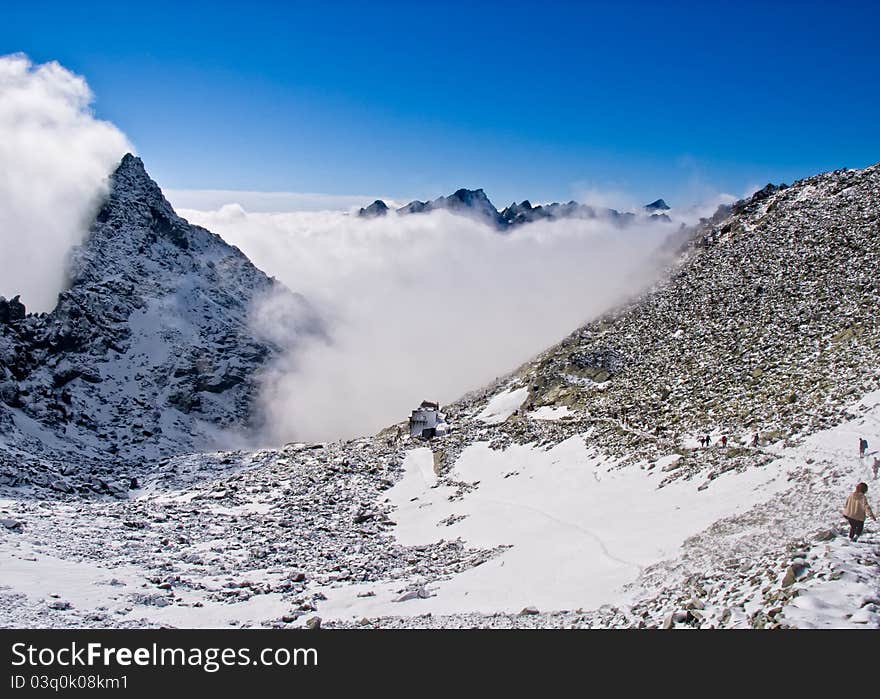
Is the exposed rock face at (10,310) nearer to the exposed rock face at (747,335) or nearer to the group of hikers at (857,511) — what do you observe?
the exposed rock face at (747,335)

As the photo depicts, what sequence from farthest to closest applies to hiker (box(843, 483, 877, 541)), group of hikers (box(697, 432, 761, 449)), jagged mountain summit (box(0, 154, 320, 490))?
jagged mountain summit (box(0, 154, 320, 490)), group of hikers (box(697, 432, 761, 449)), hiker (box(843, 483, 877, 541))

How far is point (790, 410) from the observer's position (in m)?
37.1

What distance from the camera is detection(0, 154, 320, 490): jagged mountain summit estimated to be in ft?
309

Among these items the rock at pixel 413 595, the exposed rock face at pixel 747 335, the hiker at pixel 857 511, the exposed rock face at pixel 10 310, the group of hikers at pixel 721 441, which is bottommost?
the rock at pixel 413 595

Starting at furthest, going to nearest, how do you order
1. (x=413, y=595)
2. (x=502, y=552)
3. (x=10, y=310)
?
(x=10, y=310), (x=502, y=552), (x=413, y=595)

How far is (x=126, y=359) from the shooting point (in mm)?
145875

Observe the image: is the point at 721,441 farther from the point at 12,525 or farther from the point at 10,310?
the point at 10,310

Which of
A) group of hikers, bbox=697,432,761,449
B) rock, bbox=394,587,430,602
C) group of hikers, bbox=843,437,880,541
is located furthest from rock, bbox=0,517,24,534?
group of hikers, bbox=697,432,761,449

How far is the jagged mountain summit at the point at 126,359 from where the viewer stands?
94.1 m

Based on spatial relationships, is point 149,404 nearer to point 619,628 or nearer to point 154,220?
point 154,220

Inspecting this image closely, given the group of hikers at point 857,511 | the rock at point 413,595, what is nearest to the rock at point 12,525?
the rock at point 413,595

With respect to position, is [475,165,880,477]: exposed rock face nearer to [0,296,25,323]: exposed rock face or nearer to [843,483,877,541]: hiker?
[843,483,877,541]: hiker

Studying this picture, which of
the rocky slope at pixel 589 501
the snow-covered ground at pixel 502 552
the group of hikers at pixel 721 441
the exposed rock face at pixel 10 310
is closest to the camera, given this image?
the snow-covered ground at pixel 502 552

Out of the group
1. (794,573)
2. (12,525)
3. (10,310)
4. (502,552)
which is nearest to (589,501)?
(502,552)
